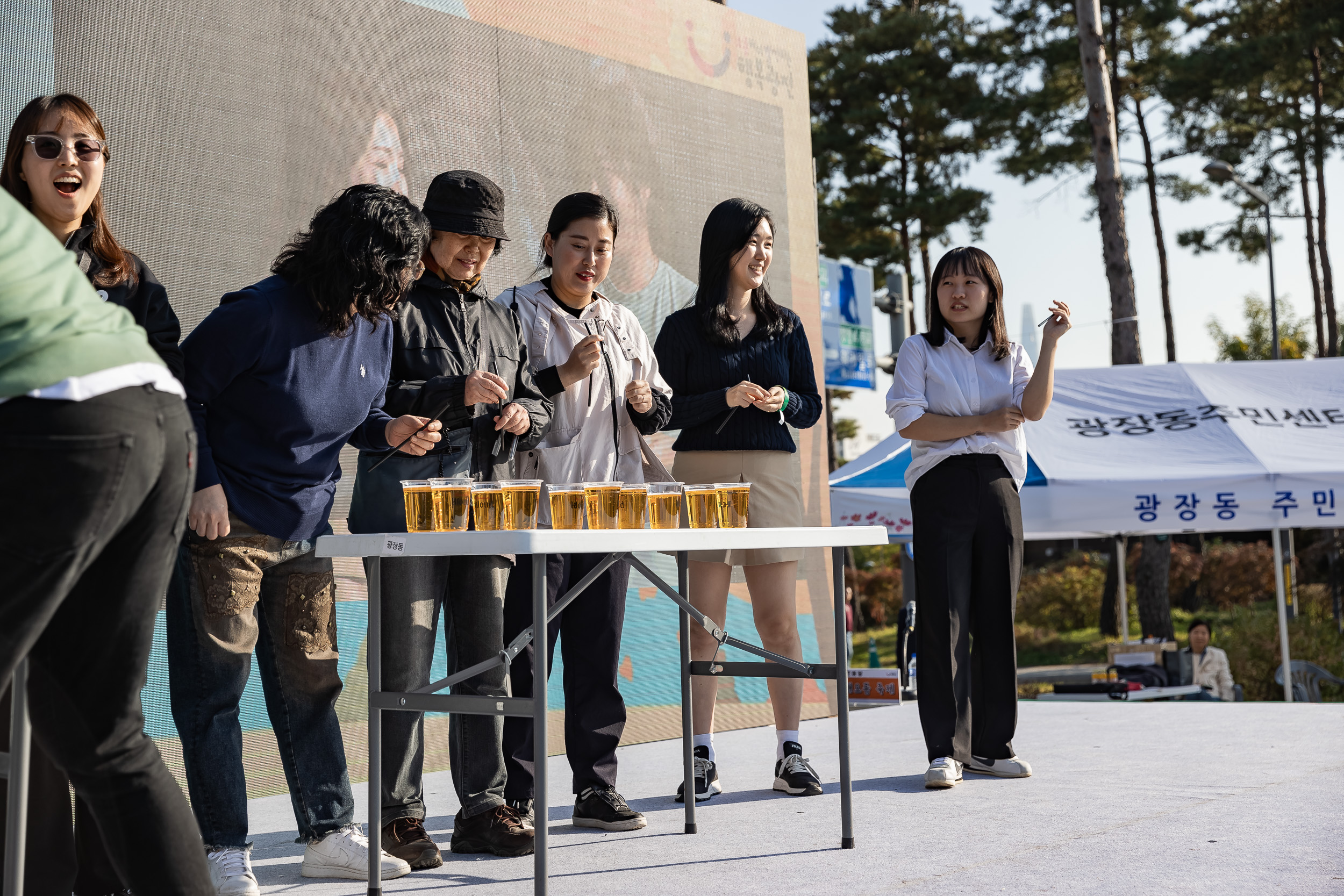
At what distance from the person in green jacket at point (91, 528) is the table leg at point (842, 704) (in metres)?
1.71

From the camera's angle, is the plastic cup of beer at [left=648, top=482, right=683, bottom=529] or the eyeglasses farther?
the plastic cup of beer at [left=648, top=482, right=683, bottom=529]

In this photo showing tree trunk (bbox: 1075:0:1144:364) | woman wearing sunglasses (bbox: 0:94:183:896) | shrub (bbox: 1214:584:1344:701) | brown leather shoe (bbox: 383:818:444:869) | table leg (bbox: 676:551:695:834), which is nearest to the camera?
woman wearing sunglasses (bbox: 0:94:183:896)

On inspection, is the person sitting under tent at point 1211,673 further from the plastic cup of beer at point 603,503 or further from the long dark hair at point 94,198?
the long dark hair at point 94,198

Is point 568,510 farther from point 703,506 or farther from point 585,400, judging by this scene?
point 585,400

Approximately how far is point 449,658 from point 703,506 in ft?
2.62

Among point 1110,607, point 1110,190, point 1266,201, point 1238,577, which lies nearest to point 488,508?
point 1110,190

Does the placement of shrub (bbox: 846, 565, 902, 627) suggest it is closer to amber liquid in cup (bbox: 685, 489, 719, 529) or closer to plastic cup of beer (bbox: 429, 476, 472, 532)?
amber liquid in cup (bbox: 685, 489, 719, 529)

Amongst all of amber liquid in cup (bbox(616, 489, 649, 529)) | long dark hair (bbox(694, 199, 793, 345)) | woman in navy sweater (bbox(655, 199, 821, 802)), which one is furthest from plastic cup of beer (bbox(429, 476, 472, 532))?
long dark hair (bbox(694, 199, 793, 345))

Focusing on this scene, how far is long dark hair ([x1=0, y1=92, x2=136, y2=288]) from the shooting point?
2557mm

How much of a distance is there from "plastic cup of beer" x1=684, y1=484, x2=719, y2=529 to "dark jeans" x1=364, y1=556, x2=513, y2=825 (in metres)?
0.58

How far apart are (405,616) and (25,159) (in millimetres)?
1277

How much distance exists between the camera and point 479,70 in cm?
494

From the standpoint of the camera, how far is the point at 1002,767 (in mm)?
3975

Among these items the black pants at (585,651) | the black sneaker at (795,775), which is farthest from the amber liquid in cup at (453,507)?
the black sneaker at (795,775)
